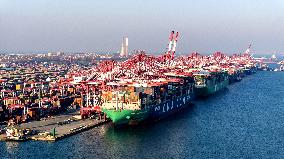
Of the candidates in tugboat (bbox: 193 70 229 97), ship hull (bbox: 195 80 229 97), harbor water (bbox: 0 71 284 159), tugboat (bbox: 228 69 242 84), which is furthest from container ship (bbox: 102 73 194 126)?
tugboat (bbox: 228 69 242 84)

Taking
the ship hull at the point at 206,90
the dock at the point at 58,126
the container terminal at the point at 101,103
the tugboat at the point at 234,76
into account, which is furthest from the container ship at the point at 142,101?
the tugboat at the point at 234,76

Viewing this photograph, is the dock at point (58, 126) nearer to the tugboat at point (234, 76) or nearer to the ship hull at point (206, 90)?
the ship hull at point (206, 90)

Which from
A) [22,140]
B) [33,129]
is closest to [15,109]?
[33,129]

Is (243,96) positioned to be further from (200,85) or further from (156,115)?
(156,115)

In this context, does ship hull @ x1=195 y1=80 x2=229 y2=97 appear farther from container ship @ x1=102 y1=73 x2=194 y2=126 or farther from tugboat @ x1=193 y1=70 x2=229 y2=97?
container ship @ x1=102 y1=73 x2=194 y2=126

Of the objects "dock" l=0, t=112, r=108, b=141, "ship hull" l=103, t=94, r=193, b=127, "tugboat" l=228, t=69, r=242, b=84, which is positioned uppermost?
Answer: "ship hull" l=103, t=94, r=193, b=127

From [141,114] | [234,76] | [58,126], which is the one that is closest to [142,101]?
[141,114]

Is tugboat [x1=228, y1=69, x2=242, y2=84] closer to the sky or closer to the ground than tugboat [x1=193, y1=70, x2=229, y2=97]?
closer to the ground

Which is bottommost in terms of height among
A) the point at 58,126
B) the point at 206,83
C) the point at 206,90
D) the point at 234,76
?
the point at 234,76

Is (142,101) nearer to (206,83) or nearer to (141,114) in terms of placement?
(141,114)
